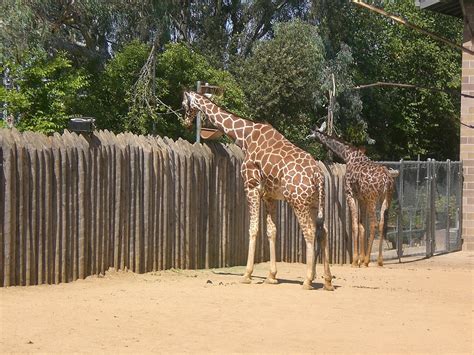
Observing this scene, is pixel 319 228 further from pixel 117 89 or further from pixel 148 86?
pixel 117 89

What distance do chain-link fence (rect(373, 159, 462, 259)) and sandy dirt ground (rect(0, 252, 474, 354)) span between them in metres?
4.73

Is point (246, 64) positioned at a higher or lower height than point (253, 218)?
higher

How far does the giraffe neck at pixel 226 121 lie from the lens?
12.6 m

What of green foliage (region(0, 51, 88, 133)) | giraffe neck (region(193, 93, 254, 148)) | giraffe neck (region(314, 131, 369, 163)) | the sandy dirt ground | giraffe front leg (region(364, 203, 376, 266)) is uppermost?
green foliage (region(0, 51, 88, 133))

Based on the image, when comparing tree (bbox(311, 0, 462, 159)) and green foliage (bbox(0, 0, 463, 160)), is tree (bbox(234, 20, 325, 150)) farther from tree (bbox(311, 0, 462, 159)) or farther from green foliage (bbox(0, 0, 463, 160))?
tree (bbox(311, 0, 462, 159))

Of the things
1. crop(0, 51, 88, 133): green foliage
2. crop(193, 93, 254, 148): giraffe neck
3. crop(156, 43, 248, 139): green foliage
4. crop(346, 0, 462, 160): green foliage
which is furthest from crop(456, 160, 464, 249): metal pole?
crop(346, 0, 462, 160): green foliage

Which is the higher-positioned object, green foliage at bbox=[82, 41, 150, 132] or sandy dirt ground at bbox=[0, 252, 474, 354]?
green foliage at bbox=[82, 41, 150, 132]

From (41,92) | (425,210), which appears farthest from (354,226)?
(41,92)

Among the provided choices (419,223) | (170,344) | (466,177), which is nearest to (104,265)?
(170,344)

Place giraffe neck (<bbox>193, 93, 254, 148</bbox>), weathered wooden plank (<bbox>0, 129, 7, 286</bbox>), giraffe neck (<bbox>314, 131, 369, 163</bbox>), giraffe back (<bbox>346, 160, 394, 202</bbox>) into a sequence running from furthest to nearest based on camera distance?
giraffe neck (<bbox>314, 131, 369, 163</bbox>) < giraffe back (<bbox>346, 160, 394, 202</bbox>) < giraffe neck (<bbox>193, 93, 254, 148</bbox>) < weathered wooden plank (<bbox>0, 129, 7, 286</bbox>)

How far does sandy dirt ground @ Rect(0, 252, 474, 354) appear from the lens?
7.64m

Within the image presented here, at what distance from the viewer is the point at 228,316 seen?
29.8ft

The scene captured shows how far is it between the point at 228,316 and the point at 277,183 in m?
3.12

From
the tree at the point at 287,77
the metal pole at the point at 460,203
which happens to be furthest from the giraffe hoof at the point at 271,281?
the tree at the point at 287,77
